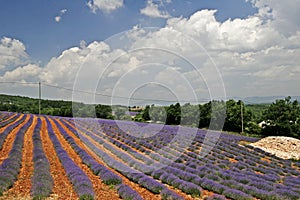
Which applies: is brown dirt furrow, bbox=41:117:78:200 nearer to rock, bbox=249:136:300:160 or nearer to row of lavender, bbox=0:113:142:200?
row of lavender, bbox=0:113:142:200

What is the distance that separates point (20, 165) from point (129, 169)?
4.00m

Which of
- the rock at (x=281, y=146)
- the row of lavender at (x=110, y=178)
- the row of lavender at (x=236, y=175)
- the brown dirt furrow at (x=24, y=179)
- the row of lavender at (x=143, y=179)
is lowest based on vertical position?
the rock at (x=281, y=146)

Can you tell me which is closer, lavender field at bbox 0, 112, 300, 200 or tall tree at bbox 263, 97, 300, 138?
lavender field at bbox 0, 112, 300, 200

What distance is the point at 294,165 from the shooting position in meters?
19.0

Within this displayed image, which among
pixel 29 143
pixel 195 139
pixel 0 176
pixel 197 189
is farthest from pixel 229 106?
pixel 0 176

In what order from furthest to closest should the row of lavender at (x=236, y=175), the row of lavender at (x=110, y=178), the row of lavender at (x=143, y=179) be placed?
the row of lavender at (x=236, y=175) → the row of lavender at (x=143, y=179) → the row of lavender at (x=110, y=178)

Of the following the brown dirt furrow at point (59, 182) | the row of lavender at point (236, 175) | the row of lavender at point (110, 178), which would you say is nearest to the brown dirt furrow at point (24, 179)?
the brown dirt furrow at point (59, 182)

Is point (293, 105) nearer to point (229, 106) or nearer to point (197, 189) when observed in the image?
point (229, 106)

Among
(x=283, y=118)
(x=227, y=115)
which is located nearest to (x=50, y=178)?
(x=283, y=118)

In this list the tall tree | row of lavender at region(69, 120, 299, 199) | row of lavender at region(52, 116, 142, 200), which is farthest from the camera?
the tall tree

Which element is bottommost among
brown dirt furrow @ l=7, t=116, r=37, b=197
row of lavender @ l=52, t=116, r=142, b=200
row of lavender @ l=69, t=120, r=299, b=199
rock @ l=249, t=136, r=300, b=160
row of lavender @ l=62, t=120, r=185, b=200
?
rock @ l=249, t=136, r=300, b=160

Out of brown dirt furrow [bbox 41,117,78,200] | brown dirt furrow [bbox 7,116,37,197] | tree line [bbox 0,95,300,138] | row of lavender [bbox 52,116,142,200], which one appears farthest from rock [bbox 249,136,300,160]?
brown dirt furrow [bbox 7,116,37,197]

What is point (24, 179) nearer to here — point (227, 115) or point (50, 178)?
point (50, 178)

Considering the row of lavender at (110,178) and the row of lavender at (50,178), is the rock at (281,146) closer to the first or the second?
the row of lavender at (110,178)
